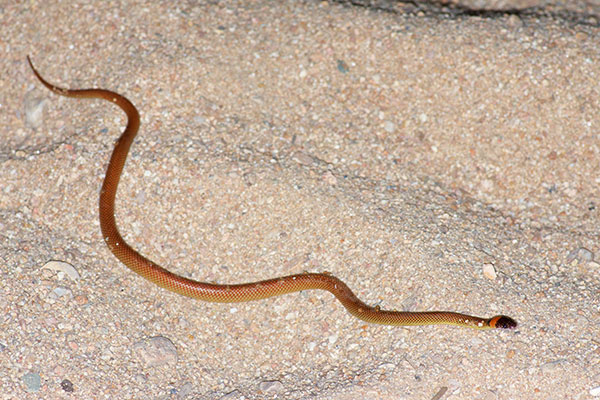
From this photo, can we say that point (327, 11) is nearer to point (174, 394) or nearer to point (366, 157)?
point (366, 157)

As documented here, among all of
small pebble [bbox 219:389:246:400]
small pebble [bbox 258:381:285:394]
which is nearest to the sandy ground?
small pebble [bbox 258:381:285:394]

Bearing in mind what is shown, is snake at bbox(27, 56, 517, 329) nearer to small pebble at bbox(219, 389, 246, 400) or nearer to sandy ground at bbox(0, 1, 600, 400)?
sandy ground at bbox(0, 1, 600, 400)

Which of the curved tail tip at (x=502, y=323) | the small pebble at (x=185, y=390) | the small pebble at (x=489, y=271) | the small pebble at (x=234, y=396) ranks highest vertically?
the small pebble at (x=489, y=271)

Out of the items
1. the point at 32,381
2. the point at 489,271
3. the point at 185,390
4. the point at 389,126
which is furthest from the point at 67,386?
the point at 389,126

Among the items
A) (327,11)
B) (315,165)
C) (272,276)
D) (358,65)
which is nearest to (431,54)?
(358,65)

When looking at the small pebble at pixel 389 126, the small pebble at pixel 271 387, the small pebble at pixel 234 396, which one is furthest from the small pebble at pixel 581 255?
the small pebble at pixel 234 396

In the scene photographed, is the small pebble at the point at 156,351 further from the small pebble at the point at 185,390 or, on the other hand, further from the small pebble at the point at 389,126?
the small pebble at the point at 389,126
